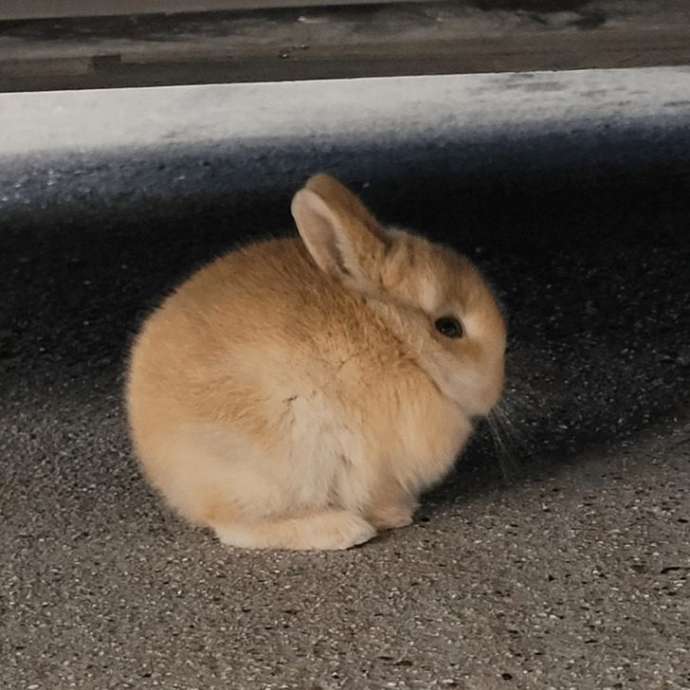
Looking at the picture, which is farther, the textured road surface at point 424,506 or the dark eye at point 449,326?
the dark eye at point 449,326

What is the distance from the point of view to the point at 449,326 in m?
1.67

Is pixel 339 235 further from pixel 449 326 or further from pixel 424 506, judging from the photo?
pixel 424 506

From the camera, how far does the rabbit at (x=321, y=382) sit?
1.62m

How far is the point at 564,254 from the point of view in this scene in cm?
277

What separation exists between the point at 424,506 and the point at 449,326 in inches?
10.3

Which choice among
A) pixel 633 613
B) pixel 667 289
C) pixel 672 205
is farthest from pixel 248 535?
pixel 672 205

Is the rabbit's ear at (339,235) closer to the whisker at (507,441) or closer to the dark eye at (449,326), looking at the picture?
the dark eye at (449,326)

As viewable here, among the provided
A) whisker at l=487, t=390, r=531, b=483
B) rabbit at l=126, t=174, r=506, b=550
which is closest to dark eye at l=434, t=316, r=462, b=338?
rabbit at l=126, t=174, r=506, b=550

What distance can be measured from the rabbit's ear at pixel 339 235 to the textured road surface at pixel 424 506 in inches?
13.2

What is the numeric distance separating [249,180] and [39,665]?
207cm

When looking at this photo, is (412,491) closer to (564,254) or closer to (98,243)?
(564,254)

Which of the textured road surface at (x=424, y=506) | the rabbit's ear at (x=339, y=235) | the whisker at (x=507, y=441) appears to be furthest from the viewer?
the whisker at (x=507, y=441)

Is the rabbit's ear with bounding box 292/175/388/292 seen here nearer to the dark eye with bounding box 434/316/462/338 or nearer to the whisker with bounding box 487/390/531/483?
the dark eye with bounding box 434/316/462/338

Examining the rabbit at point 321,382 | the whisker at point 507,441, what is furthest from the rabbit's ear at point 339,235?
the whisker at point 507,441
